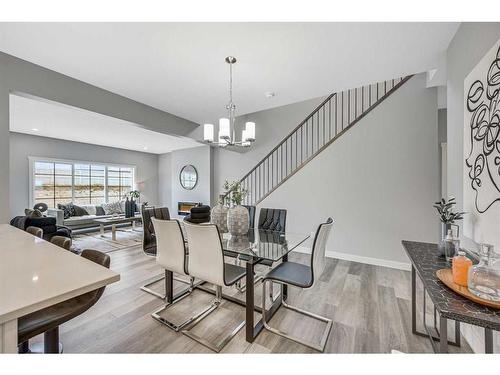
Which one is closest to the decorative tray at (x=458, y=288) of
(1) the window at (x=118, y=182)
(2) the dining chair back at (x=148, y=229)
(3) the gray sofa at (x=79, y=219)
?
(2) the dining chair back at (x=148, y=229)

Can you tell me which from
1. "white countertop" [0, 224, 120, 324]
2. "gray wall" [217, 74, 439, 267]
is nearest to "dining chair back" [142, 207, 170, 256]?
"white countertop" [0, 224, 120, 324]

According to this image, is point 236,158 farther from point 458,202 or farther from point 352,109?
A: point 458,202

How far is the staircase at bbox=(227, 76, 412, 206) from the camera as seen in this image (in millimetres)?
4061

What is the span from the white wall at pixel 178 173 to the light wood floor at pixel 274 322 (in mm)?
3749

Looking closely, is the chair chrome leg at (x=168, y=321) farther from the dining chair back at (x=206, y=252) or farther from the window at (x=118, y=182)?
the window at (x=118, y=182)

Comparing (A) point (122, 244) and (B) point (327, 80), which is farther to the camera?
(A) point (122, 244)

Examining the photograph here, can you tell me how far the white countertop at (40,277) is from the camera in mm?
800

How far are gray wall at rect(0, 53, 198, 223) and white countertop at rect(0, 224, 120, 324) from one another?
1.36 metres

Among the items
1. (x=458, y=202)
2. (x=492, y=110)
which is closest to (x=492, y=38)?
(x=492, y=110)

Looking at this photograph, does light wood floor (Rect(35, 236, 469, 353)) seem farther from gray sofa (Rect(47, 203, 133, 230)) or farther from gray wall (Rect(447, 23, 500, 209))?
gray sofa (Rect(47, 203, 133, 230))

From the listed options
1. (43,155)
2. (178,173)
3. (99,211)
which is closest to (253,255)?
(178,173)

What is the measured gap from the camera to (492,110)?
131 cm
